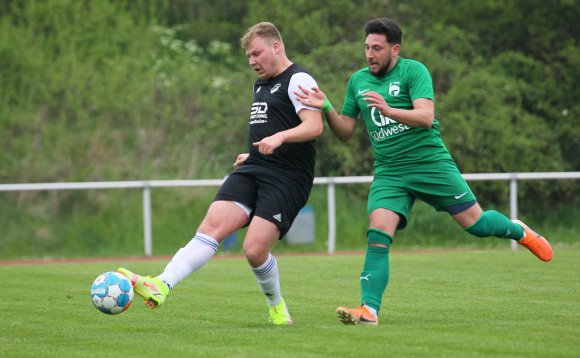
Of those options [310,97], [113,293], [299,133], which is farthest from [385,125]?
[113,293]

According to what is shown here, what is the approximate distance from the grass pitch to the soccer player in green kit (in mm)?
541

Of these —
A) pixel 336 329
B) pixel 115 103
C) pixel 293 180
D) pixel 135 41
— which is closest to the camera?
pixel 336 329

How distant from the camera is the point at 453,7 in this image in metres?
27.0

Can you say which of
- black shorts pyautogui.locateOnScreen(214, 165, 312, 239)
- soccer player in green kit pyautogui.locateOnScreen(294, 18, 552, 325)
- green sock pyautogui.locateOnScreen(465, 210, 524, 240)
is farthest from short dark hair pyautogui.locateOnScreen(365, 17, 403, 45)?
green sock pyautogui.locateOnScreen(465, 210, 524, 240)

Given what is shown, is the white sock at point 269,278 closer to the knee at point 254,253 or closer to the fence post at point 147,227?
the knee at point 254,253

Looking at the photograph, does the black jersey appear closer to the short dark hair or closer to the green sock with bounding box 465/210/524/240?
the short dark hair

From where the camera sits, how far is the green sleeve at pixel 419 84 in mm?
7906

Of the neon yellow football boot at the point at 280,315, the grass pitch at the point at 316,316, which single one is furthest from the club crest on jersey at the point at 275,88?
the grass pitch at the point at 316,316

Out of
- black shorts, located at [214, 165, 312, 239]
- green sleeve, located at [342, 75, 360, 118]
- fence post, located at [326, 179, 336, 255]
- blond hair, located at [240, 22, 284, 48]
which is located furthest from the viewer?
fence post, located at [326, 179, 336, 255]

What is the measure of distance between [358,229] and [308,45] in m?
A: 8.90

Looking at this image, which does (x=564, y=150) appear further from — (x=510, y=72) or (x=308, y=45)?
(x=308, y=45)

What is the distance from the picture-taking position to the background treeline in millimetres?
21922

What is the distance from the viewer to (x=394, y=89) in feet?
26.4

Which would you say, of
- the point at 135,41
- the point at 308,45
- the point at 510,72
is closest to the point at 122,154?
the point at 135,41
